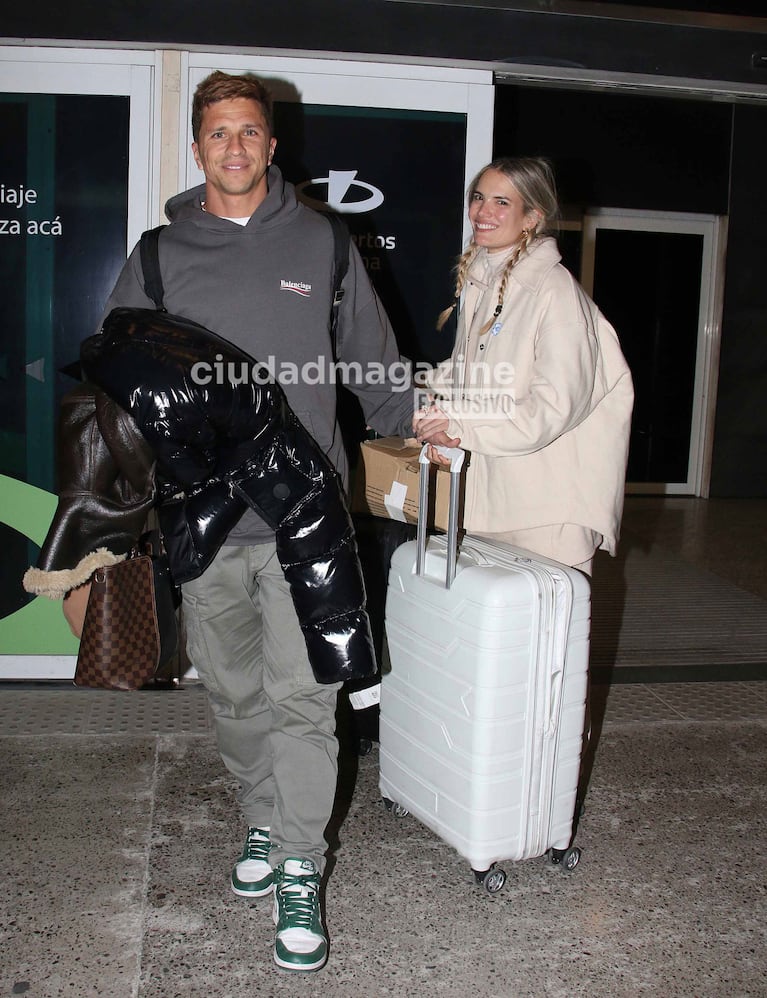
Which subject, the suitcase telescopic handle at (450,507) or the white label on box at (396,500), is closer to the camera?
the suitcase telescopic handle at (450,507)

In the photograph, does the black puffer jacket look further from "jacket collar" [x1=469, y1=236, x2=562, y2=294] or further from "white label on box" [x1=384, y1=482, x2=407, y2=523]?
"jacket collar" [x1=469, y1=236, x2=562, y2=294]

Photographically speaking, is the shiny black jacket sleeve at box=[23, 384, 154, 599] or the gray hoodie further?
the gray hoodie

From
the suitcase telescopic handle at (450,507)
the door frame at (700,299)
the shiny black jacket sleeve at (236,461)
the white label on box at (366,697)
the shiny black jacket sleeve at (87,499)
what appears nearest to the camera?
the shiny black jacket sleeve at (236,461)

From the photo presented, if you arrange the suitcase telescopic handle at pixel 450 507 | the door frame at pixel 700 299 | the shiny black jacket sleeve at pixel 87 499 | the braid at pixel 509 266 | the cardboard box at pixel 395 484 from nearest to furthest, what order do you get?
the shiny black jacket sleeve at pixel 87 499
the suitcase telescopic handle at pixel 450 507
the braid at pixel 509 266
the cardboard box at pixel 395 484
the door frame at pixel 700 299

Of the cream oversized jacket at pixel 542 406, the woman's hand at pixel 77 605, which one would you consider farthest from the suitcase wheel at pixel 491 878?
the woman's hand at pixel 77 605

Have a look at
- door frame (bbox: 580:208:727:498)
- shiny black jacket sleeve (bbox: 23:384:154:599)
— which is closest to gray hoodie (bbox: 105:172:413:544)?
shiny black jacket sleeve (bbox: 23:384:154:599)

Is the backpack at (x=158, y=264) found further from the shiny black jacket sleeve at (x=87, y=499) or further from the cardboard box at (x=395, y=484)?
the cardboard box at (x=395, y=484)

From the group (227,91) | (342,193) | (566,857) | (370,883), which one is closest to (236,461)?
(227,91)

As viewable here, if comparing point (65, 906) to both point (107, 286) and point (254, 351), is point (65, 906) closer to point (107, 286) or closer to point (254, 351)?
point (254, 351)

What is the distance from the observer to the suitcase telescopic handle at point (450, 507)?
2.42 metres

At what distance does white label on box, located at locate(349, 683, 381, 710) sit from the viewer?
3150 millimetres

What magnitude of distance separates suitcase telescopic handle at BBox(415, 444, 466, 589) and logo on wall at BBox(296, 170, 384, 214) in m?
1.55

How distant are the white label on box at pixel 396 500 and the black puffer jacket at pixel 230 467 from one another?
1.76 ft

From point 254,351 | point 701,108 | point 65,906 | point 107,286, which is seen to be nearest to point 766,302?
point 701,108
